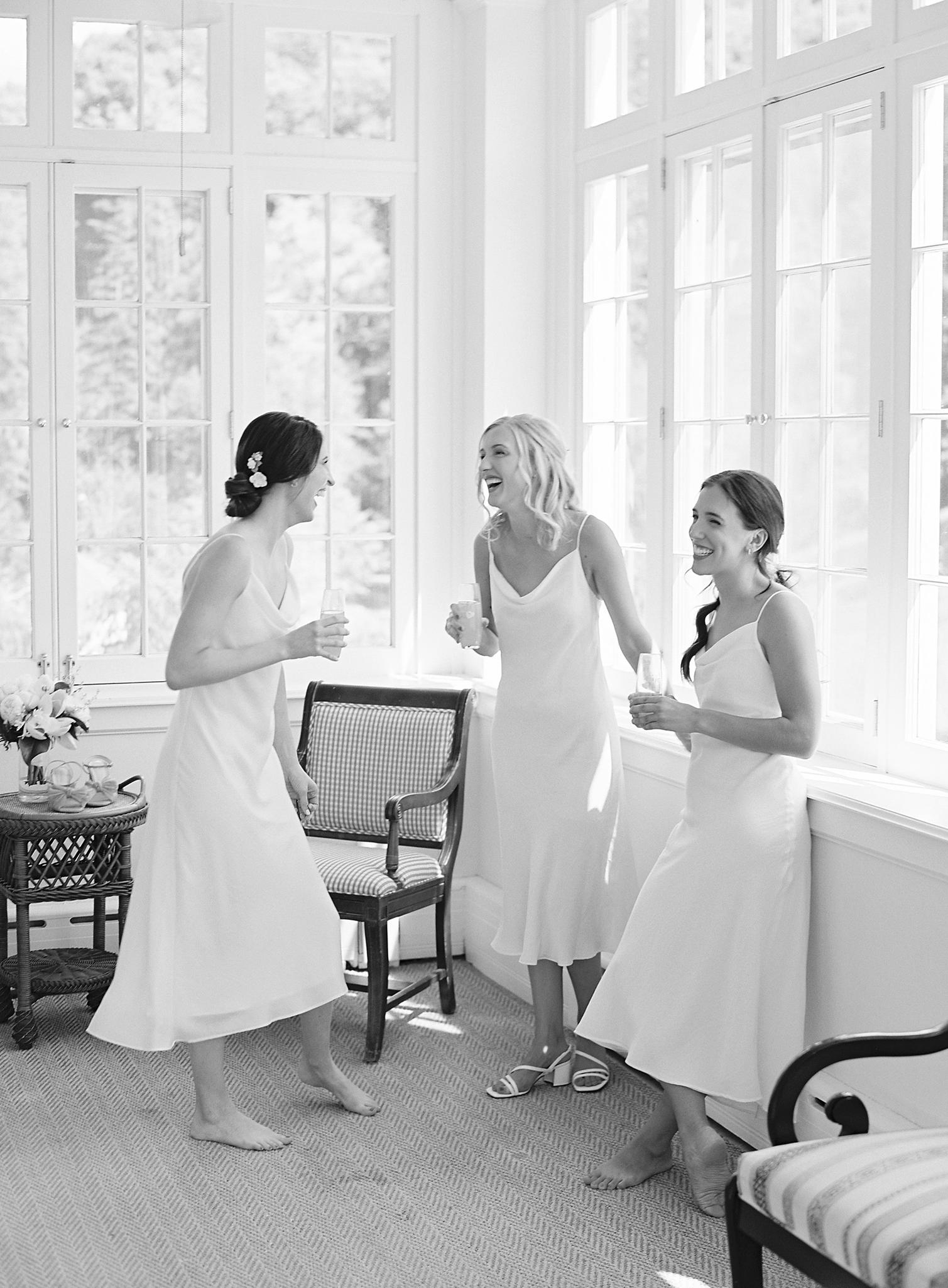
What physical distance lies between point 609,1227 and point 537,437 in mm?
1933

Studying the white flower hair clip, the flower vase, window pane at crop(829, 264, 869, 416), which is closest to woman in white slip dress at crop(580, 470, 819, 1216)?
window pane at crop(829, 264, 869, 416)

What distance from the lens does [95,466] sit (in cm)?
512

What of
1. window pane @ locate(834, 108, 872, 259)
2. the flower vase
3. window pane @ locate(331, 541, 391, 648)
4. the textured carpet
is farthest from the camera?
window pane @ locate(331, 541, 391, 648)

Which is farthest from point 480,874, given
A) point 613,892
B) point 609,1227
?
point 609,1227

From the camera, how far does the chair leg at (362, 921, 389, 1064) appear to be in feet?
13.8

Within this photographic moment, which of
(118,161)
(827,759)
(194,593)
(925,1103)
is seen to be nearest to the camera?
(925,1103)

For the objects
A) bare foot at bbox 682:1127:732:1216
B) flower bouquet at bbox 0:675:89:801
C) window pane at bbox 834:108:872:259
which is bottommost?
bare foot at bbox 682:1127:732:1216

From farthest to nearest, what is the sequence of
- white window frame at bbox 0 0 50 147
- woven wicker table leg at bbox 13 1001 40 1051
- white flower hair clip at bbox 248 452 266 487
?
white window frame at bbox 0 0 50 147 < woven wicker table leg at bbox 13 1001 40 1051 < white flower hair clip at bbox 248 452 266 487

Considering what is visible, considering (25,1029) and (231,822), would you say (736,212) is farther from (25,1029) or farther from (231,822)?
(25,1029)

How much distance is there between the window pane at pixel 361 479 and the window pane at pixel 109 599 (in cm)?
74

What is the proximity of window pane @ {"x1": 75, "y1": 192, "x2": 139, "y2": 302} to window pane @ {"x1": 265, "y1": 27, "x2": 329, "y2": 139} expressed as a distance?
595 mm

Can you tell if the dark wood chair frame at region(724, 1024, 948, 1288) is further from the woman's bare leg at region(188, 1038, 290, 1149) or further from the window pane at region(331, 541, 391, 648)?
the window pane at region(331, 541, 391, 648)

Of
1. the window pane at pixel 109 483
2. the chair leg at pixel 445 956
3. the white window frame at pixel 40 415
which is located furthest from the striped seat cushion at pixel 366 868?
the window pane at pixel 109 483

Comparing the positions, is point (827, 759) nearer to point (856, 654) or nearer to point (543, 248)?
point (856, 654)
